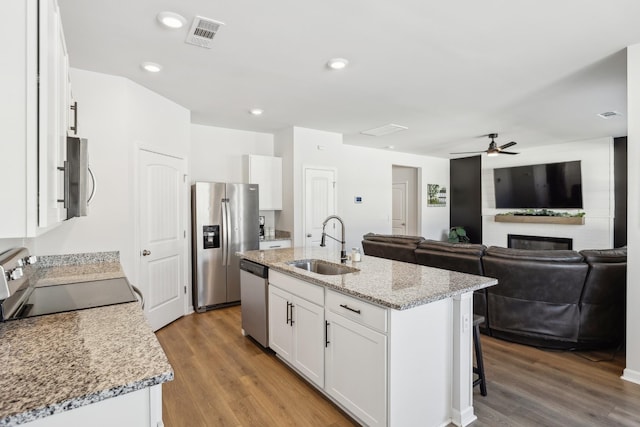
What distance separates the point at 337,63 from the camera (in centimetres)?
290

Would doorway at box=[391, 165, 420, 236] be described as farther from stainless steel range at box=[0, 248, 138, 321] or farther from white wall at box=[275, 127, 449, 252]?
stainless steel range at box=[0, 248, 138, 321]

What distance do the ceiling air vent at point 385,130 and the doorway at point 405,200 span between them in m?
2.53

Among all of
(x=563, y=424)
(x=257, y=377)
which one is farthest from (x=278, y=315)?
(x=563, y=424)

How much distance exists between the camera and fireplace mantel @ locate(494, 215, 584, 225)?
21.0 feet

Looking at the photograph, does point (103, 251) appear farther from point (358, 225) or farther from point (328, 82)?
point (358, 225)

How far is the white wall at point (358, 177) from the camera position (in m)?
5.21

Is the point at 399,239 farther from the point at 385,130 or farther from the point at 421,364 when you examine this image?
the point at 421,364

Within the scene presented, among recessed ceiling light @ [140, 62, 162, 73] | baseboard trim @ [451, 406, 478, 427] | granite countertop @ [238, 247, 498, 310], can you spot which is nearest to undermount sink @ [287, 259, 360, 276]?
granite countertop @ [238, 247, 498, 310]

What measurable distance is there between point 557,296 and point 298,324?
2.47 meters

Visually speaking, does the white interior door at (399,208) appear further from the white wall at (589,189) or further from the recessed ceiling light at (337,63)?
the recessed ceiling light at (337,63)

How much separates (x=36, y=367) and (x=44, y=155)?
0.67 metres

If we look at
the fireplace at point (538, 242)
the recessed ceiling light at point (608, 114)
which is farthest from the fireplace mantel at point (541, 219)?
the recessed ceiling light at point (608, 114)

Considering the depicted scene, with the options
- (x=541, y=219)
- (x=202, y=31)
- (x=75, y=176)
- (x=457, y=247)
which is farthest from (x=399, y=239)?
(x=541, y=219)

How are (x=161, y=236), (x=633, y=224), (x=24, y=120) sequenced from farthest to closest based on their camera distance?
1. (x=161, y=236)
2. (x=633, y=224)
3. (x=24, y=120)
